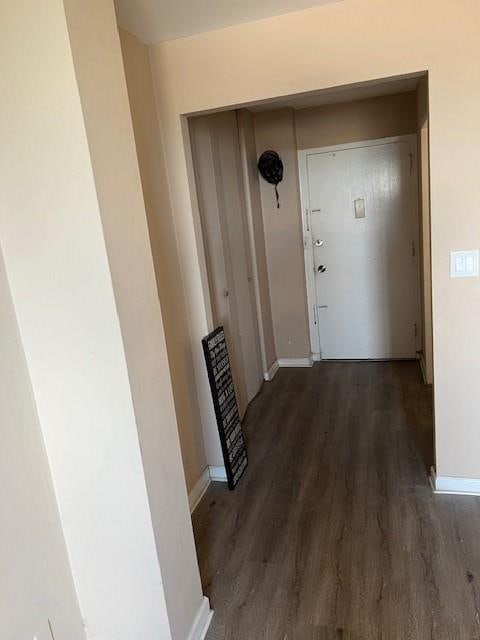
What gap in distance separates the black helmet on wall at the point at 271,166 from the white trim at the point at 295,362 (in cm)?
168

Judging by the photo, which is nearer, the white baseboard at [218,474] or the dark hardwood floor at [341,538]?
the dark hardwood floor at [341,538]

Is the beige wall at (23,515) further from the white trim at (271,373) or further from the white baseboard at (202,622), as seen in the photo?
the white trim at (271,373)

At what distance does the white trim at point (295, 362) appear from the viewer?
14.6ft

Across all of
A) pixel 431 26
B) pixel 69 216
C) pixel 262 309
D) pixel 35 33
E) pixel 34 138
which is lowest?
pixel 262 309

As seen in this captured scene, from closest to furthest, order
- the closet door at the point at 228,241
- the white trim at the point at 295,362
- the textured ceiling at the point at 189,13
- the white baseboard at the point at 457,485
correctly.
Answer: the textured ceiling at the point at 189,13
the white baseboard at the point at 457,485
the closet door at the point at 228,241
the white trim at the point at 295,362

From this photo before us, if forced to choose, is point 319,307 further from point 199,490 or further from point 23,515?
point 23,515

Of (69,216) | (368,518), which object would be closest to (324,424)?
(368,518)

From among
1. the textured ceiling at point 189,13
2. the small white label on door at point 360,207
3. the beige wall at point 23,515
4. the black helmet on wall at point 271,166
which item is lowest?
the beige wall at point 23,515

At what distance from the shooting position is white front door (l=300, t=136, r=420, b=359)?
4012mm

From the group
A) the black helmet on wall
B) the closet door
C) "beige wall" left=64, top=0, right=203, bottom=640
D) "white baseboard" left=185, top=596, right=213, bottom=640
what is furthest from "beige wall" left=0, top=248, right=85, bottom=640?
the black helmet on wall

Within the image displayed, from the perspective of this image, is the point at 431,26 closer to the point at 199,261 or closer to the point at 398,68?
the point at 398,68

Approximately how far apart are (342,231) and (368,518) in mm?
2674

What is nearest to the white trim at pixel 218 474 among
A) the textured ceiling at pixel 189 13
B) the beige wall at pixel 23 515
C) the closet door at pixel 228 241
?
the closet door at pixel 228 241

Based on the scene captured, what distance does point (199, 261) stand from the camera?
97.8 inches
